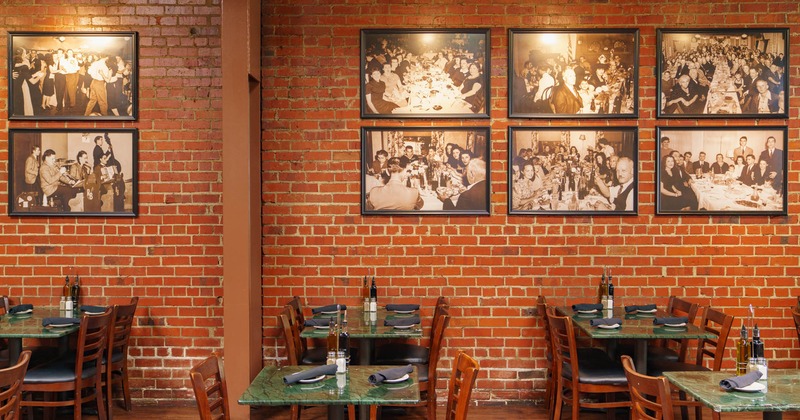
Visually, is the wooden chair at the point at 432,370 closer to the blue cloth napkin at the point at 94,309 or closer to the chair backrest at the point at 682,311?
the chair backrest at the point at 682,311

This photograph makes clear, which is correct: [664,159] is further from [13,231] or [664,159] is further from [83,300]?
[13,231]

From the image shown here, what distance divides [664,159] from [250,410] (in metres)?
3.93

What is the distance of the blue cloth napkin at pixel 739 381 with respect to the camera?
316 cm

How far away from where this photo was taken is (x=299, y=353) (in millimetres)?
5086

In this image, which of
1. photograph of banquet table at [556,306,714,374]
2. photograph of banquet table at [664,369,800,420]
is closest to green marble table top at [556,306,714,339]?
photograph of banquet table at [556,306,714,374]

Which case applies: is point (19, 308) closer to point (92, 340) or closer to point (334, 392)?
point (92, 340)

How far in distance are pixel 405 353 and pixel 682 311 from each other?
2276 mm

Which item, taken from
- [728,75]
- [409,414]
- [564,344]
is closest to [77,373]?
[409,414]

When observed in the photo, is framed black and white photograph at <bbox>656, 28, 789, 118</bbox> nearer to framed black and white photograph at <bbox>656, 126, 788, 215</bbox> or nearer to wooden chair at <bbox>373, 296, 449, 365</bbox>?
framed black and white photograph at <bbox>656, 126, 788, 215</bbox>

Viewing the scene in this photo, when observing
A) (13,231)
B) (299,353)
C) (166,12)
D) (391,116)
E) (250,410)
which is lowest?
(250,410)

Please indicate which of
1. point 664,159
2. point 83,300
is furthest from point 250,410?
point 664,159

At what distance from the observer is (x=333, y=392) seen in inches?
126

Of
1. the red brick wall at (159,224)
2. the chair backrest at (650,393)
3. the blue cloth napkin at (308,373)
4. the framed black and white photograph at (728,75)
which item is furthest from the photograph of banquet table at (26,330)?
the framed black and white photograph at (728,75)

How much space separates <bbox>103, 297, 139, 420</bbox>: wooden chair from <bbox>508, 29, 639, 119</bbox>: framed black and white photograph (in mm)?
3510
